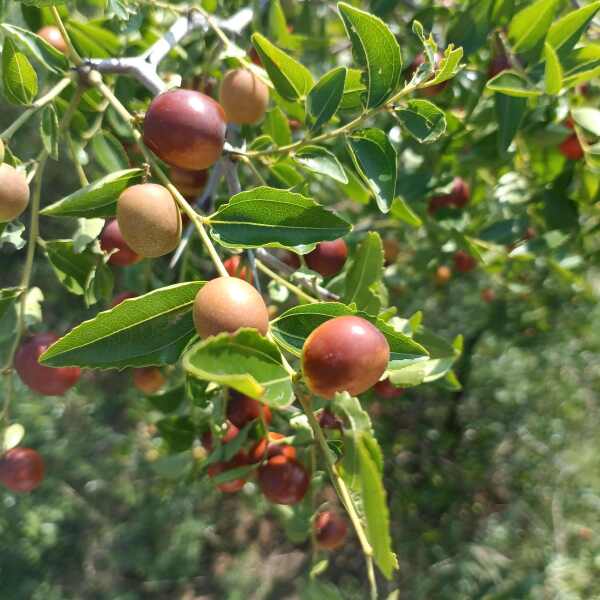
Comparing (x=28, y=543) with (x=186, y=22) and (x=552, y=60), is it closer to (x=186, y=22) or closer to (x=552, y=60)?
(x=186, y=22)

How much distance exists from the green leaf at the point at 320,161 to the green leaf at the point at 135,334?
17.0 inches

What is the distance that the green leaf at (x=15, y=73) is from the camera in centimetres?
116

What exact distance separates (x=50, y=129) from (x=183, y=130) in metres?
0.36

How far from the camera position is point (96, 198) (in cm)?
105

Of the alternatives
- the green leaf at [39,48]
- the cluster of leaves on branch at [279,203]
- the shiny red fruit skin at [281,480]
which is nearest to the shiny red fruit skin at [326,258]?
the cluster of leaves on branch at [279,203]

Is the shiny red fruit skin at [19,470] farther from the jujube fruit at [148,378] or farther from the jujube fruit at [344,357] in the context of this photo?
the jujube fruit at [344,357]

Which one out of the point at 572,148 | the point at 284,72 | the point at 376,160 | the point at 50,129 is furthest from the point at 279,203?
the point at 572,148

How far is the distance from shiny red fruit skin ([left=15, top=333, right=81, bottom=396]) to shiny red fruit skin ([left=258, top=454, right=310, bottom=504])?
0.52m

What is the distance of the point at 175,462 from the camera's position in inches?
74.4

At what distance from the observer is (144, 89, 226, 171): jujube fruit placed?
40.6 inches

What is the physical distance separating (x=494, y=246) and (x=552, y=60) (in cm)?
90

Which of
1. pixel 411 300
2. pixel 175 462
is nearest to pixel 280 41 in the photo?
pixel 175 462

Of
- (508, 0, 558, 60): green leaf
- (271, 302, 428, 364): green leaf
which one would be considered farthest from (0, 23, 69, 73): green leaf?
(508, 0, 558, 60): green leaf

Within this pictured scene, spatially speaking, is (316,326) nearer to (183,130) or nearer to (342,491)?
(342,491)
